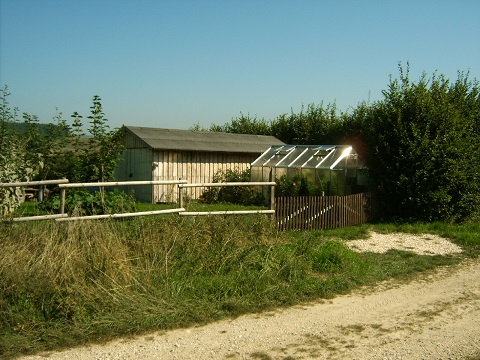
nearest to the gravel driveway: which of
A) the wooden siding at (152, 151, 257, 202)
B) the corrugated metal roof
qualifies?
the wooden siding at (152, 151, 257, 202)

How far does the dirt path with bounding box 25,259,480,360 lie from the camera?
18.2 feet

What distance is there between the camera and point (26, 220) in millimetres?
8594

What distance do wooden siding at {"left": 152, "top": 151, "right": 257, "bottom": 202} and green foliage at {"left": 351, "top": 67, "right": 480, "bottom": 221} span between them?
8.55 meters

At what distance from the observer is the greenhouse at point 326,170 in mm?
18453

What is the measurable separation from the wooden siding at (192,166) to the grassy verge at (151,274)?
12.3 m

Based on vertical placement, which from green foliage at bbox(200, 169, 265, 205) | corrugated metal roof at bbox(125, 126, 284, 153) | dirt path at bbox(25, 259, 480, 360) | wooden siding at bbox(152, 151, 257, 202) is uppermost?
corrugated metal roof at bbox(125, 126, 284, 153)

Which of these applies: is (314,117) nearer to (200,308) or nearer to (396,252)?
(396,252)

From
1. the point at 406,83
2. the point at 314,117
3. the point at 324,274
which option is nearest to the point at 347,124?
the point at 314,117

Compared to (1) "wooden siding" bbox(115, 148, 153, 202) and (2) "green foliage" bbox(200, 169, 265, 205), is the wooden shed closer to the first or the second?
(1) "wooden siding" bbox(115, 148, 153, 202)

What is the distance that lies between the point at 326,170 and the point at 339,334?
12865 millimetres

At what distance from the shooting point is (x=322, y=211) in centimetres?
1460

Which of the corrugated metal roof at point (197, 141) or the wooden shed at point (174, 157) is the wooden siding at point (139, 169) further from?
the corrugated metal roof at point (197, 141)

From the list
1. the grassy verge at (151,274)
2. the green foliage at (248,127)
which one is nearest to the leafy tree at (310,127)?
the green foliage at (248,127)

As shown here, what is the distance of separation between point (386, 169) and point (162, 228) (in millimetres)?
10441
